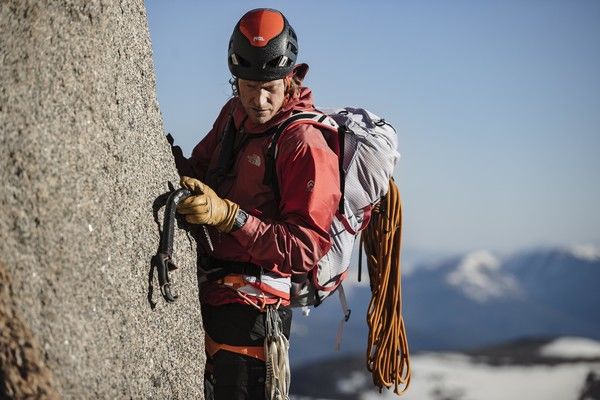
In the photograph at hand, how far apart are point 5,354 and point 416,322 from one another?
133 m

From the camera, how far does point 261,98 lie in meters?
5.64

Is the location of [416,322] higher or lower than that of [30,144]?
higher

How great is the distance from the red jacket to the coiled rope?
49.2 inches

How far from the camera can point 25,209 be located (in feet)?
13.9

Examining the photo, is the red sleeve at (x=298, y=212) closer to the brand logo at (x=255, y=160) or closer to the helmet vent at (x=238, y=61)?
the brand logo at (x=255, y=160)

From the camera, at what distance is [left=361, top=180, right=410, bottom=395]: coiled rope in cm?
679

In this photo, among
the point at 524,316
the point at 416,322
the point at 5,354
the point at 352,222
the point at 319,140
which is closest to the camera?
the point at 5,354

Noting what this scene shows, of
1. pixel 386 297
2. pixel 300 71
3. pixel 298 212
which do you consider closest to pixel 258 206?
pixel 298 212

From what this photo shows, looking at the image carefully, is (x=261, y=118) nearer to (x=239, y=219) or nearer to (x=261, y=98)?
(x=261, y=98)

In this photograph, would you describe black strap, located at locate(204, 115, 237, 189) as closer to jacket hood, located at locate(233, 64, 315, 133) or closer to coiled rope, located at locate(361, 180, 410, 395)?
jacket hood, located at locate(233, 64, 315, 133)

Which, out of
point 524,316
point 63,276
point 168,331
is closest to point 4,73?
point 63,276

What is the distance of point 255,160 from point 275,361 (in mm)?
1336

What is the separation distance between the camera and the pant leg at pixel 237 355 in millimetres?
5820

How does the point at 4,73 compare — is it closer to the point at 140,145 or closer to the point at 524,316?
the point at 140,145
